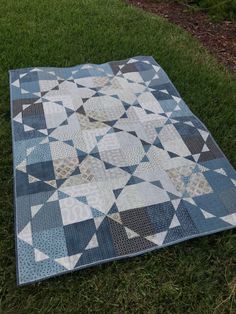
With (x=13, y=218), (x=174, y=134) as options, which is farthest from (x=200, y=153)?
(x=13, y=218)

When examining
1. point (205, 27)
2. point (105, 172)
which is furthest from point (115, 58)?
point (105, 172)

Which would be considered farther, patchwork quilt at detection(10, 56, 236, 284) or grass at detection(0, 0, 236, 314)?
patchwork quilt at detection(10, 56, 236, 284)

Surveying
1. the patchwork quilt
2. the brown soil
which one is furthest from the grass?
the brown soil

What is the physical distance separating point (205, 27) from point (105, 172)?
234cm

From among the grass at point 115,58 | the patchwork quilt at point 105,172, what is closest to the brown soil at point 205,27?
the grass at point 115,58

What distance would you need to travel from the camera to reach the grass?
1480 mm

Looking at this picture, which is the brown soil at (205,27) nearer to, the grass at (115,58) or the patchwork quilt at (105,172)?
the grass at (115,58)

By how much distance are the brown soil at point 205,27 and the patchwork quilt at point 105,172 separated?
87cm

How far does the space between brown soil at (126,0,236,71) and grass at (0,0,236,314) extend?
178 millimetres

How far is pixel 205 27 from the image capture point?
3.57m

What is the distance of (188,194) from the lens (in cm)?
186

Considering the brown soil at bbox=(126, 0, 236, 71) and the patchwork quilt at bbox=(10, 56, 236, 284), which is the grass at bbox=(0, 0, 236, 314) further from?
the brown soil at bbox=(126, 0, 236, 71)

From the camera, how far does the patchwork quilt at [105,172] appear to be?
1635 millimetres

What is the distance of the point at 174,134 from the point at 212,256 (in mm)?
830
